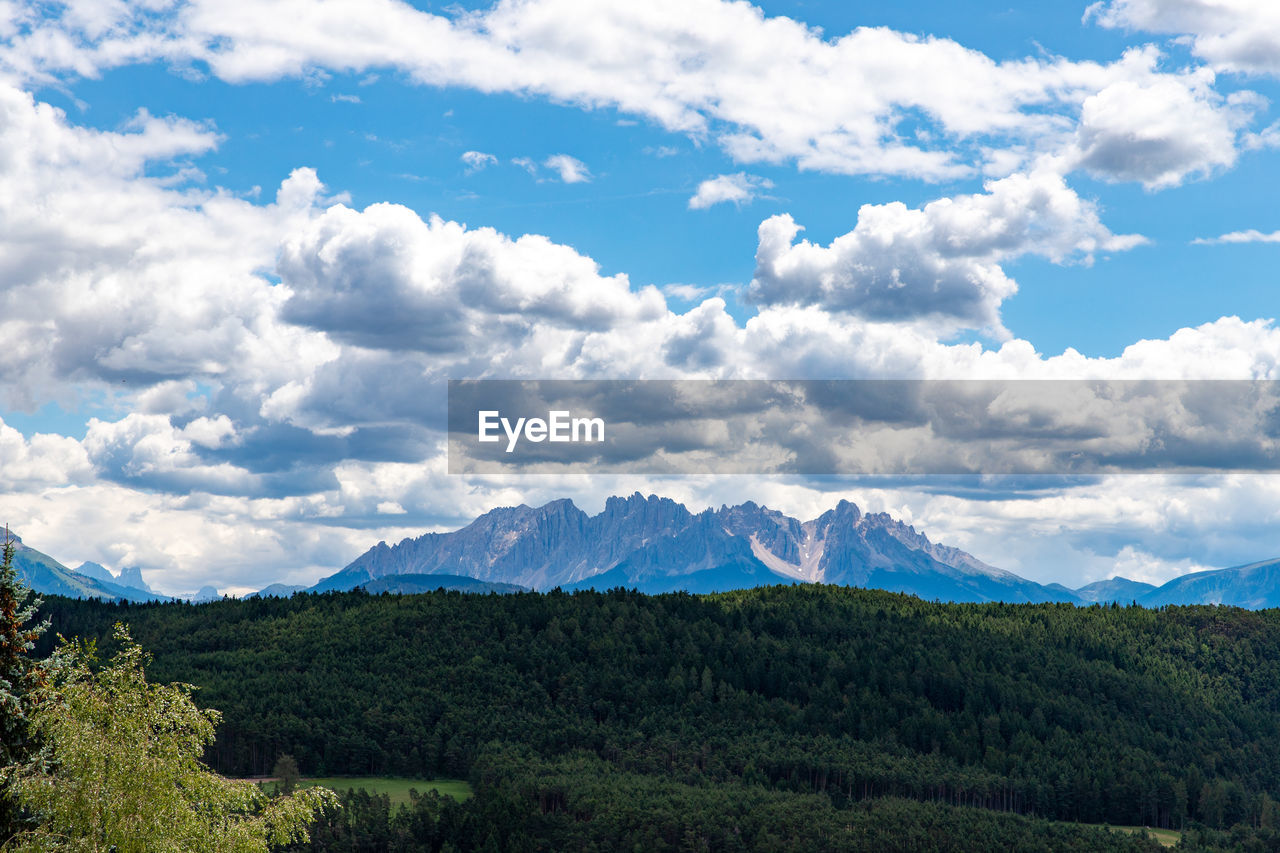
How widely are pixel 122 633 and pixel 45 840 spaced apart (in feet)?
35.2

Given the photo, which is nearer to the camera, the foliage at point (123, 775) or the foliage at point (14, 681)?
the foliage at point (123, 775)

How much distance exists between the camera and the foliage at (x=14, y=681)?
57.4 m

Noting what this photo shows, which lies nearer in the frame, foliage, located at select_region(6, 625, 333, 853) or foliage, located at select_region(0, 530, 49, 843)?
foliage, located at select_region(6, 625, 333, 853)

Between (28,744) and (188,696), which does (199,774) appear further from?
(28,744)

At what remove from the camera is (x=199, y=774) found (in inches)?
2370

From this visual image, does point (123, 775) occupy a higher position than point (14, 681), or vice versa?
point (14, 681)

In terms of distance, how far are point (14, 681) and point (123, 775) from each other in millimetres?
7955

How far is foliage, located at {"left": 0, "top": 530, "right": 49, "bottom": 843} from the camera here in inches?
2261

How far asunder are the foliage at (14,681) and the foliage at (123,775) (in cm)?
107

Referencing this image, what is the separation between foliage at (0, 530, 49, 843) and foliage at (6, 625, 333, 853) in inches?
42.0

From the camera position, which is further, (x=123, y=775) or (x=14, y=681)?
(x=14, y=681)

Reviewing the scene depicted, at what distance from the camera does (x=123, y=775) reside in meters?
56.4

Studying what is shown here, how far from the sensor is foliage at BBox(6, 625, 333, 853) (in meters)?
55.5

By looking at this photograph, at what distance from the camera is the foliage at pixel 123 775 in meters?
55.5
